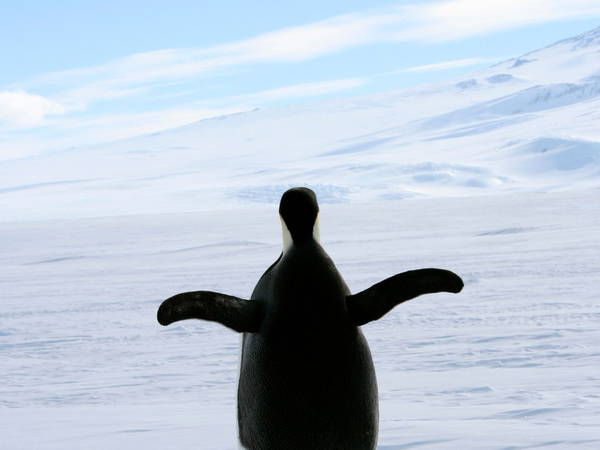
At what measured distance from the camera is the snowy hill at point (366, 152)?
3553cm

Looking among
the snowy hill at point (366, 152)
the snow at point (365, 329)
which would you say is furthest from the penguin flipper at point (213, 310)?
the snowy hill at point (366, 152)

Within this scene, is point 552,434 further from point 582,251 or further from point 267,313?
point 582,251

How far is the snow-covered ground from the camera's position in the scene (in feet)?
11.1

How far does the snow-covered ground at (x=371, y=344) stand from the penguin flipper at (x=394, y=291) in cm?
60

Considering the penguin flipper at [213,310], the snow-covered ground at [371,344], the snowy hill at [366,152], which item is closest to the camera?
the penguin flipper at [213,310]

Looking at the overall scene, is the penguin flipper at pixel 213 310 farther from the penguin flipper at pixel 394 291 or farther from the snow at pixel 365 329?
the snow at pixel 365 329

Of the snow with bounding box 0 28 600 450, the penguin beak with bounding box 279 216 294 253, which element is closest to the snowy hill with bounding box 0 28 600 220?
the snow with bounding box 0 28 600 450

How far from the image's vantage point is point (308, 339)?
1760 millimetres

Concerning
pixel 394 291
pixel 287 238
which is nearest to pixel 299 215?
pixel 287 238

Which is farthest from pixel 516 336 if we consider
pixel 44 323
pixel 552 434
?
pixel 44 323

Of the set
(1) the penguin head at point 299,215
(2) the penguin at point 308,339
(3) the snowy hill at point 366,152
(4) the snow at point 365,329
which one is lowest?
(3) the snowy hill at point 366,152

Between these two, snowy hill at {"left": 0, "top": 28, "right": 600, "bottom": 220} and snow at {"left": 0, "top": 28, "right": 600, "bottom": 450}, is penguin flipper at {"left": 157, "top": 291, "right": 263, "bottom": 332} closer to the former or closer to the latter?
snow at {"left": 0, "top": 28, "right": 600, "bottom": 450}

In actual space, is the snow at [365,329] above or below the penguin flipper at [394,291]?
below

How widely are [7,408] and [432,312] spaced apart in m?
3.36
